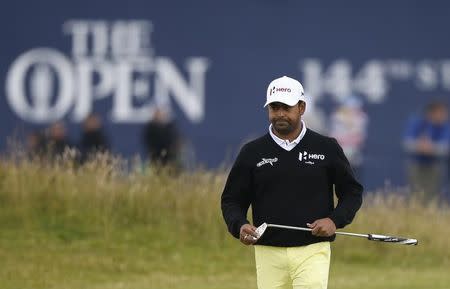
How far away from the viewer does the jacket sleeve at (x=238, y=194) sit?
10.6 metres

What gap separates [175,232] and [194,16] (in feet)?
36.6

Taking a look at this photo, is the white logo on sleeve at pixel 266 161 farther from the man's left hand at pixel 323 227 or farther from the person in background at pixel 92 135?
the person in background at pixel 92 135

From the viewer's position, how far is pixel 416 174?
25516mm

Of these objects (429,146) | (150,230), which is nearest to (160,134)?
(429,146)

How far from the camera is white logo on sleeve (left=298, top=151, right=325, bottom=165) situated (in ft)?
34.3

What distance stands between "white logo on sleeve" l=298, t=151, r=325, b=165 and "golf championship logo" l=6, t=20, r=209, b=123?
1835 cm

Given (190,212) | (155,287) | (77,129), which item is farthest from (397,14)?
(155,287)

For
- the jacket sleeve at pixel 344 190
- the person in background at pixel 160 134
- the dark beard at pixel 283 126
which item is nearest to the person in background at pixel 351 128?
the person in background at pixel 160 134

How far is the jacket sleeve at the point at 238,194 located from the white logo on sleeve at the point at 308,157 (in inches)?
14.9

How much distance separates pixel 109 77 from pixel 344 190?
724 inches

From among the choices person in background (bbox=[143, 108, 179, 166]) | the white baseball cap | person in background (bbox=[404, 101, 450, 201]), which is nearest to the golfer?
the white baseball cap

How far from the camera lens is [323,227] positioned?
404 inches

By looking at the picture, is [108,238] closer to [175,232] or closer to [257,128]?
[175,232]

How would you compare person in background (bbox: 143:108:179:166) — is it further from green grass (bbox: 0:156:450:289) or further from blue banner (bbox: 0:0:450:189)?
green grass (bbox: 0:156:450:289)
